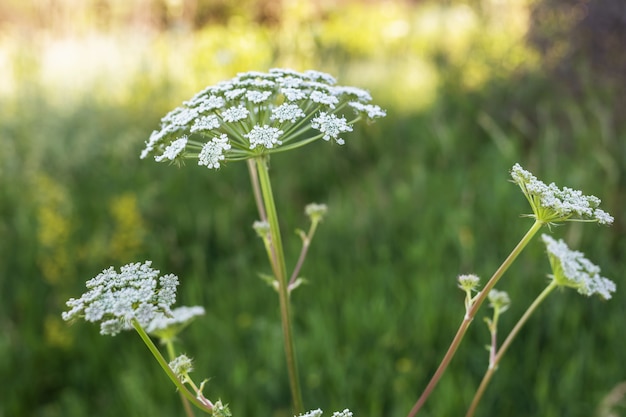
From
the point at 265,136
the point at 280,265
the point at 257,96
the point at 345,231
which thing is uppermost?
the point at 345,231

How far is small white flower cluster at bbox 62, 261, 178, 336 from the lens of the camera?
0.72 m

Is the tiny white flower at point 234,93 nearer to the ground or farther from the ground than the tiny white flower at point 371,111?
farther from the ground

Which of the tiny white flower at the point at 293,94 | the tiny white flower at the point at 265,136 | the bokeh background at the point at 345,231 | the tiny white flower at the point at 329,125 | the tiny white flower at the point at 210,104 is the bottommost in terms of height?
the tiny white flower at the point at 265,136

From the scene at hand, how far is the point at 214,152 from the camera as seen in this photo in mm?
874

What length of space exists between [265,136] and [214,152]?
8 centimetres

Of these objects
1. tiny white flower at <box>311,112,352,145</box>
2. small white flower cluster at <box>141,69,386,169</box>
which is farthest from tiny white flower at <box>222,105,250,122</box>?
tiny white flower at <box>311,112,352,145</box>

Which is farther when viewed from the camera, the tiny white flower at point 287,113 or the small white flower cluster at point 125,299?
the tiny white flower at point 287,113

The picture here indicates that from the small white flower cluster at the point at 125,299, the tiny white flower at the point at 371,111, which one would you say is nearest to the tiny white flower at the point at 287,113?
the tiny white flower at the point at 371,111

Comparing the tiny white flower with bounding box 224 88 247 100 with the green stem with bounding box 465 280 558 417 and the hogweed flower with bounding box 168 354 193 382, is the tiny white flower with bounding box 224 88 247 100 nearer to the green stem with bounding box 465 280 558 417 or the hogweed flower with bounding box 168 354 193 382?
the hogweed flower with bounding box 168 354 193 382

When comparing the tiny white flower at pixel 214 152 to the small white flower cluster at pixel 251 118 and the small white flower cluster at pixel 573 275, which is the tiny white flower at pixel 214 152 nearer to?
the small white flower cluster at pixel 251 118

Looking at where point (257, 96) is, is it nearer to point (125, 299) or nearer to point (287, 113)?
point (287, 113)

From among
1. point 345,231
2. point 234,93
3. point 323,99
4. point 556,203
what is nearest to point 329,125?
point 323,99

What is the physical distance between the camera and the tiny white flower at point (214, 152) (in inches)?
33.8

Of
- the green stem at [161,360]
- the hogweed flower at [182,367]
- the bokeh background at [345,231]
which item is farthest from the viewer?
the bokeh background at [345,231]
